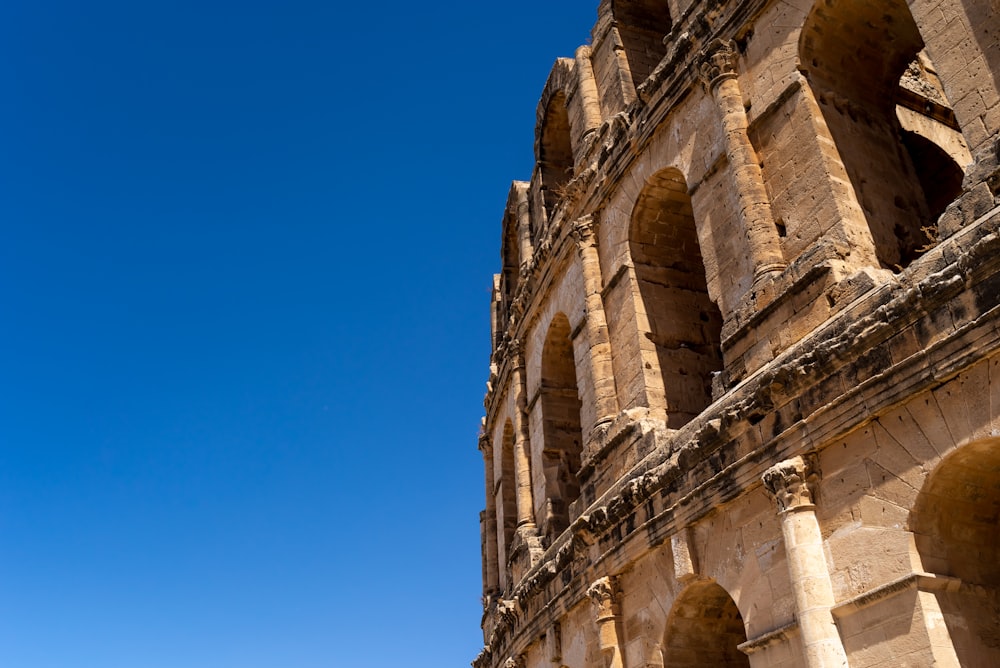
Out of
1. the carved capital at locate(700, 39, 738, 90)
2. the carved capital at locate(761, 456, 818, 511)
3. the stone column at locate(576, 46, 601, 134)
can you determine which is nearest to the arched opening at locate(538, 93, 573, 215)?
the stone column at locate(576, 46, 601, 134)

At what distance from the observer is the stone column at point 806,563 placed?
21.8 ft

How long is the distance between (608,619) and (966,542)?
4112mm

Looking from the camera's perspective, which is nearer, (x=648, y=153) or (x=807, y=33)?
(x=807, y=33)

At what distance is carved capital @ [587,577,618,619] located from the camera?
9.74m

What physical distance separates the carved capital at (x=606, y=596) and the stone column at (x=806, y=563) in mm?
2947

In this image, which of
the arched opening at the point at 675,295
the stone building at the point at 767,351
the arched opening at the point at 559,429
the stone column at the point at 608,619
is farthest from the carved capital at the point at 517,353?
the stone column at the point at 608,619

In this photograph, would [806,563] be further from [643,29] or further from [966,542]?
[643,29]

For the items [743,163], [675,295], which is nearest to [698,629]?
[675,295]

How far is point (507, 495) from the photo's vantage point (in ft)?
53.4

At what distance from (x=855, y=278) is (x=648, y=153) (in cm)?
435

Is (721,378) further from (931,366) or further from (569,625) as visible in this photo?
(569,625)

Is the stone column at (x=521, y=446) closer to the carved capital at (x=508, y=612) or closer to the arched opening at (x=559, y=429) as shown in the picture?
the arched opening at (x=559, y=429)

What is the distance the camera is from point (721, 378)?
886cm

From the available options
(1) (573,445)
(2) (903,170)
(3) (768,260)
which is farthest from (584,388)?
(2) (903,170)
